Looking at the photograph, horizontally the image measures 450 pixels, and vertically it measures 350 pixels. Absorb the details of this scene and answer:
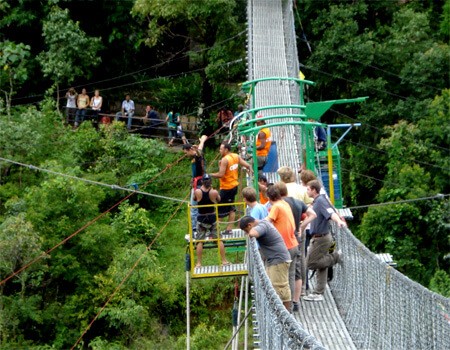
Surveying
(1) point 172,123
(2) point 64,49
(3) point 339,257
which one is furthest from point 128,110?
(3) point 339,257

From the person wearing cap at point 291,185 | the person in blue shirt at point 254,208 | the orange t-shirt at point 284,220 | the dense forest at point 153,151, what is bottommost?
the orange t-shirt at point 284,220

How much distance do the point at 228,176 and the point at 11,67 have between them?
546 inches

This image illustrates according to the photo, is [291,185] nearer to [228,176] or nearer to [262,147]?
[228,176]

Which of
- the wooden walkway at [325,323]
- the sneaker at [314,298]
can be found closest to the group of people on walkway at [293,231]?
the sneaker at [314,298]

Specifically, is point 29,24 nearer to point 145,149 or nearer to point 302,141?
point 145,149

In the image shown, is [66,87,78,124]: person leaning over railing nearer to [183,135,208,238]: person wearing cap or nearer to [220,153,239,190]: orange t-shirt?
[183,135,208,238]: person wearing cap

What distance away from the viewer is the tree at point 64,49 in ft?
89.9

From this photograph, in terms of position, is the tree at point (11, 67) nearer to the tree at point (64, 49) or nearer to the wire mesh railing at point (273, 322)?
the tree at point (64, 49)

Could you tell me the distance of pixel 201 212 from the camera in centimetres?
1460

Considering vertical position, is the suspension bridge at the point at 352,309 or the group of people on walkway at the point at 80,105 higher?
the group of people on walkway at the point at 80,105

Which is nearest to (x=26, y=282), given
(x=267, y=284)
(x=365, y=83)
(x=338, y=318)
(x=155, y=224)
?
(x=155, y=224)

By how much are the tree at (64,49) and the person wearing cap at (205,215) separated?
13476 mm

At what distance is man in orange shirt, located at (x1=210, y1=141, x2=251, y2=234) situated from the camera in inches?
575

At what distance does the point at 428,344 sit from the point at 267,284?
1.56 meters
